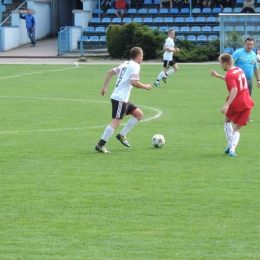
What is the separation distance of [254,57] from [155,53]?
24.0m

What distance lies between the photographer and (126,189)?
952 cm

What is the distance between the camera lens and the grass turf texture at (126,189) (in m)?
7.11

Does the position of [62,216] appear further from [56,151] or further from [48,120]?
[48,120]

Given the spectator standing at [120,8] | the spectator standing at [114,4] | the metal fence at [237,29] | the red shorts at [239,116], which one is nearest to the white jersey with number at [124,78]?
the red shorts at [239,116]

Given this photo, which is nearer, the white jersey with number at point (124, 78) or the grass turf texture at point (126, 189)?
the grass turf texture at point (126, 189)

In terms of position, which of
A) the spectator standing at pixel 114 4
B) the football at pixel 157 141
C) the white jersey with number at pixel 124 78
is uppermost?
the spectator standing at pixel 114 4

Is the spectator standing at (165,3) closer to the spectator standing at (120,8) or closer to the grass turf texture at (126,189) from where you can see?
the spectator standing at (120,8)

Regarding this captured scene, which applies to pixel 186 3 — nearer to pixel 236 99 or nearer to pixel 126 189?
pixel 236 99

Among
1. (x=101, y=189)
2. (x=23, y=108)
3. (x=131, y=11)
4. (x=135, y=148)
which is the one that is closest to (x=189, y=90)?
(x=23, y=108)

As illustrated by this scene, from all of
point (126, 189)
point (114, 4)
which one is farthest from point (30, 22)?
point (126, 189)

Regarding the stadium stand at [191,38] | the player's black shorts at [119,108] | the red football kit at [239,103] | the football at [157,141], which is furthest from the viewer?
the stadium stand at [191,38]

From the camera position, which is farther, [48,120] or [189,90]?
[189,90]

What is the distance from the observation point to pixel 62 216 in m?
8.15

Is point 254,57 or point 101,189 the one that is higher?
point 254,57
